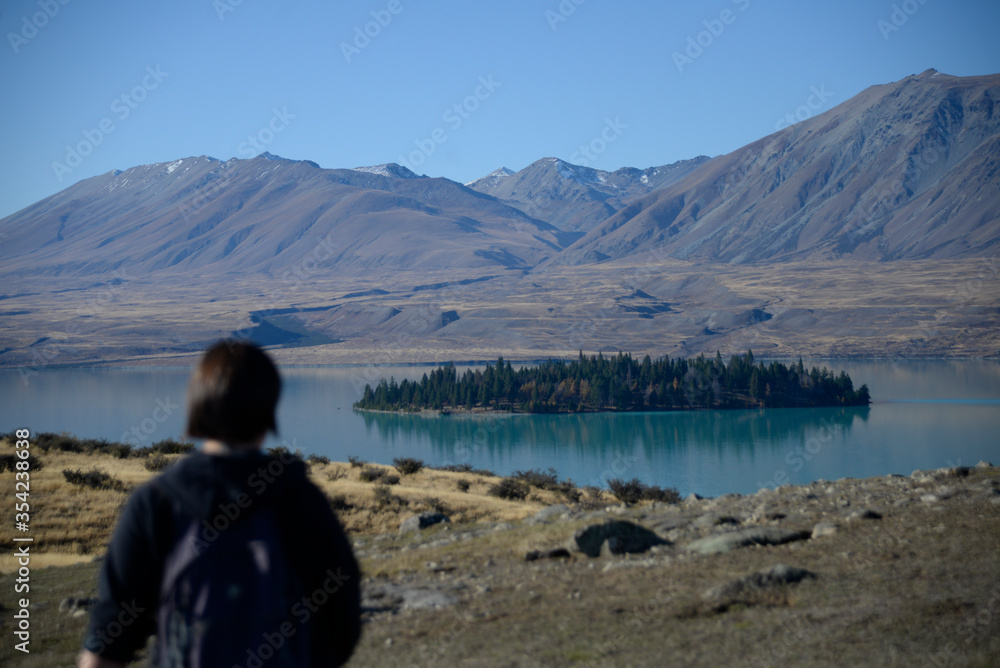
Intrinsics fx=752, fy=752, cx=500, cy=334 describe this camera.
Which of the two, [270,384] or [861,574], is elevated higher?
[270,384]

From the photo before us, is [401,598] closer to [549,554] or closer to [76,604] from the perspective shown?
[549,554]

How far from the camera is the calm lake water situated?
5247cm

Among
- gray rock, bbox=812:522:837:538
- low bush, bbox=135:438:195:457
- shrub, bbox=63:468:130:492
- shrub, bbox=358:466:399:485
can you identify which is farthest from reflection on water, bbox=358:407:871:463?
gray rock, bbox=812:522:837:538

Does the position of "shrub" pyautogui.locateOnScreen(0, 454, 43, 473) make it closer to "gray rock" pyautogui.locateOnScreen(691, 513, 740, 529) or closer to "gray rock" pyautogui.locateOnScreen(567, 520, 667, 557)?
"gray rock" pyautogui.locateOnScreen(567, 520, 667, 557)

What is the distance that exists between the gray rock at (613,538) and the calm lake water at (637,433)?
33.2 metres

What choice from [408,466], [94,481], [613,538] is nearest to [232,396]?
[613,538]

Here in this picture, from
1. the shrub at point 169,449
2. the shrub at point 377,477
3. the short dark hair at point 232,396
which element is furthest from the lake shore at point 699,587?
the shrub at point 169,449

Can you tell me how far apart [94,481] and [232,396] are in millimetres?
19634

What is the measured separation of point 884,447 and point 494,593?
198 feet

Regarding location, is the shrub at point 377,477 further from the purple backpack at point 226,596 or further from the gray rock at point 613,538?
the purple backpack at point 226,596

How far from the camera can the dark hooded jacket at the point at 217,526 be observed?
2.70 meters

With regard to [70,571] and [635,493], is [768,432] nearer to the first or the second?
[635,493]

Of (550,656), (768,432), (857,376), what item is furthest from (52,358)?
(550,656)

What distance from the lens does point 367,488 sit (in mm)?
21375
